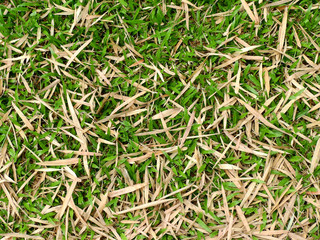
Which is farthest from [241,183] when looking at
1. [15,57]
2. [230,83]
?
[15,57]

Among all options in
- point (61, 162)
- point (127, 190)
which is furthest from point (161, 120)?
point (61, 162)

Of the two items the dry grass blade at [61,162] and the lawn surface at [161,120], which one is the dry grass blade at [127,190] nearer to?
the lawn surface at [161,120]

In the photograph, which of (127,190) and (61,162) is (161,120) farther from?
(61,162)

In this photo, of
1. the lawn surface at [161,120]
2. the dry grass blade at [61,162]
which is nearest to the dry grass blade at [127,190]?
the lawn surface at [161,120]

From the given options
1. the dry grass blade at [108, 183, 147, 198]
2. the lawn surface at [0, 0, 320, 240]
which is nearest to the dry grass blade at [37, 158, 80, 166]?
the lawn surface at [0, 0, 320, 240]

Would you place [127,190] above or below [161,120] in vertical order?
below

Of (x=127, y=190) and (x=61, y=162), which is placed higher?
(x=61, y=162)

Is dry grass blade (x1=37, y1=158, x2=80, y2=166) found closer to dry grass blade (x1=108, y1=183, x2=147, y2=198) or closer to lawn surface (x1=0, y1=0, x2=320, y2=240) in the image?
lawn surface (x1=0, y1=0, x2=320, y2=240)

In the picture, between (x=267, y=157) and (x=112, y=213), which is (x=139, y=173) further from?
(x=267, y=157)
